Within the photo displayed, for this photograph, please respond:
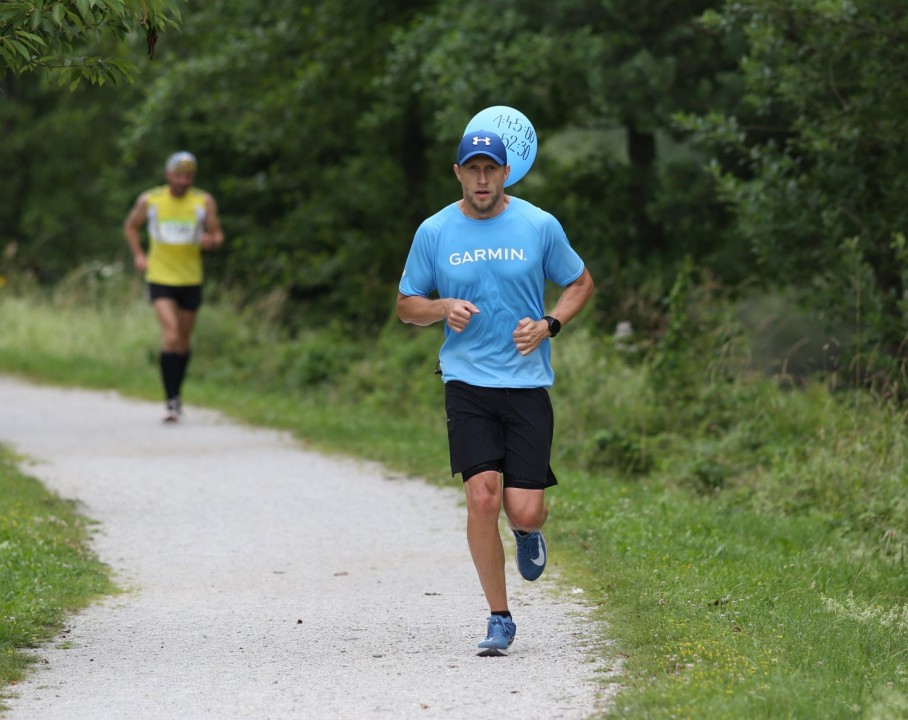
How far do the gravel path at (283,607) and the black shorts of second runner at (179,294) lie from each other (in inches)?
65.8

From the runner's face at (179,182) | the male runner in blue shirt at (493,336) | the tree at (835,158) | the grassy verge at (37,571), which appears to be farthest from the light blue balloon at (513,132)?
the runner's face at (179,182)

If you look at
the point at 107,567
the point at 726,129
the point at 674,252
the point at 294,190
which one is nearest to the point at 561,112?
the point at 674,252

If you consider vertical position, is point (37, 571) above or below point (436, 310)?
below

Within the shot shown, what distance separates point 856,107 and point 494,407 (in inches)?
237

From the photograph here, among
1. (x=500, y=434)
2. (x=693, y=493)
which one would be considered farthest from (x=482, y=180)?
(x=693, y=493)

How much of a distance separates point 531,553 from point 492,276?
121 cm

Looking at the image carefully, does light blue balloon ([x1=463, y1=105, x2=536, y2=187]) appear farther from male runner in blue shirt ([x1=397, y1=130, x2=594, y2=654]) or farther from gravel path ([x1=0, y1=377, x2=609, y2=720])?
gravel path ([x1=0, y1=377, x2=609, y2=720])

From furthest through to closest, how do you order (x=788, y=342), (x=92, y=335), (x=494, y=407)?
(x=788, y=342) < (x=92, y=335) < (x=494, y=407)

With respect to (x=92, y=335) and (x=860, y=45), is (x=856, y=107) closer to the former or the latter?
(x=860, y=45)

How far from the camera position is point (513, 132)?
A: 6.39m

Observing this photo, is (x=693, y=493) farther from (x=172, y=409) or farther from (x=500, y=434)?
(x=172, y=409)

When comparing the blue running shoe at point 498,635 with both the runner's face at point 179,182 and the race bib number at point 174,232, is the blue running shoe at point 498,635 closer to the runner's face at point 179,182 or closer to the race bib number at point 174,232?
the race bib number at point 174,232

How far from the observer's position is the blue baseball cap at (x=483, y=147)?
598 centimetres

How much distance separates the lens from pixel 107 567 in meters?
7.95
